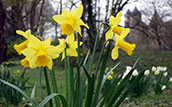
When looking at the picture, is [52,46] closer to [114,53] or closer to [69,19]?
[69,19]

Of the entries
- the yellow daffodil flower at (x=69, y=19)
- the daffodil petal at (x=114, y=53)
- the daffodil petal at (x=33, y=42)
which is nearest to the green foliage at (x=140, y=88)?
the daffodil petal at (x=114, y=53)

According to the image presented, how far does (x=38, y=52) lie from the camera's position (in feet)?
2.34

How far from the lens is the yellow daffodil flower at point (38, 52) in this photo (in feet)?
2.27

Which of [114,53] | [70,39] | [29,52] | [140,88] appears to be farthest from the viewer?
[140,88]

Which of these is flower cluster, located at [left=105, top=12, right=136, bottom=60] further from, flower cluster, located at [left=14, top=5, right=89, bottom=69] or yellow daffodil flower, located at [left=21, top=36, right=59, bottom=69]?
yellow daffodil flower, located at [left=21, top=36, right=59, bottom=69]

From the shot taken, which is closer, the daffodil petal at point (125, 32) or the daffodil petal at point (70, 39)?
the daffodil petal at point (125, 32)

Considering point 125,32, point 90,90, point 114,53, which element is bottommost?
point 90,90

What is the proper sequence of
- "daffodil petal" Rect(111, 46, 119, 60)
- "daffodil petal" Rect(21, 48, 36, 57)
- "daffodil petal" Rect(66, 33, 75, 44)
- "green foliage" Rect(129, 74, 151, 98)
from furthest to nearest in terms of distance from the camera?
"green foliage" Rect(129, 74, 151, 98)
"daffodil petal" Rect(66, 33, 75, 44)
"daffodil petal" Rect(111, 46, 119, 60)
"daffodil petal" Rect(21, 48, 36, 57)

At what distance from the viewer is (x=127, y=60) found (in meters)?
6.41

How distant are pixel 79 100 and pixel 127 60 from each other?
5.77 m

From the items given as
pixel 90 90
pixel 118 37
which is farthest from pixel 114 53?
pixel 90 90

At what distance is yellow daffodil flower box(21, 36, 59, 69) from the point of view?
2.27ft

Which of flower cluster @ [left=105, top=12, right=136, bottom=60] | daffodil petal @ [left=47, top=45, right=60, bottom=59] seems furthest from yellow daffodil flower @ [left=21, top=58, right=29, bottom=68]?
flower cluster @ [left=105, top=12, right=136, bottom=60]

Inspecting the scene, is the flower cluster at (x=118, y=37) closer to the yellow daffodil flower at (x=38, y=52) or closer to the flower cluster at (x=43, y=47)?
the flower cluster at (x=43, y=47)
